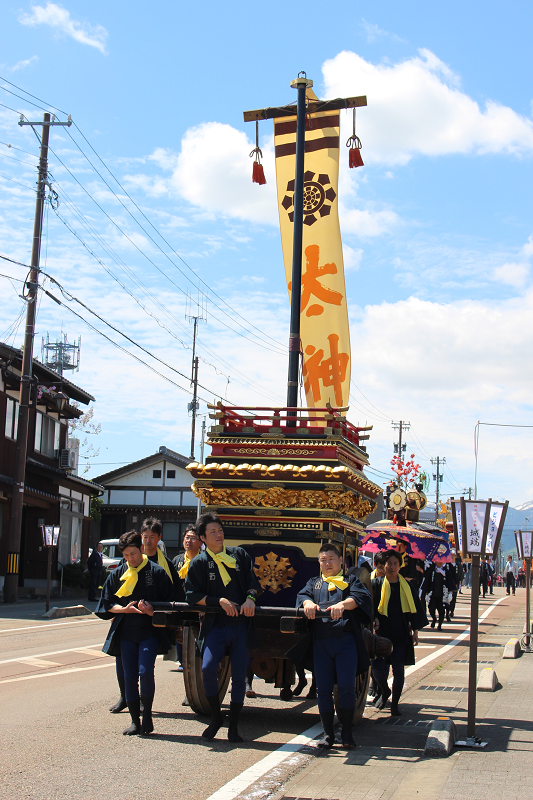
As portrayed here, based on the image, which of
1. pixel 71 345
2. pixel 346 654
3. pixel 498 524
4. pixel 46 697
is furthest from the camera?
pixel 71 345

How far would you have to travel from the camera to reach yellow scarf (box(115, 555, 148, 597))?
760cm

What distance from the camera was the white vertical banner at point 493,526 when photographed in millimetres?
7633

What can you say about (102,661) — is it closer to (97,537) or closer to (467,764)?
(467,764)

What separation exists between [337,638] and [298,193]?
7.12 m

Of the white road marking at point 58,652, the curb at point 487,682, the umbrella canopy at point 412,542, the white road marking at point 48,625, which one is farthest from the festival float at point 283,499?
the white road marking at point 48,625

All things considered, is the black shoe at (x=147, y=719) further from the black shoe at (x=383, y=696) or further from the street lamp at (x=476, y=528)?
the black shoe at (x=383, y=696)

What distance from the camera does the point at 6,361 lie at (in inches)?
1125

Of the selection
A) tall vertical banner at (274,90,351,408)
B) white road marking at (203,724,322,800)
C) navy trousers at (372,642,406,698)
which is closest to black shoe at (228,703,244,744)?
white road marking at (203,724,322,800)

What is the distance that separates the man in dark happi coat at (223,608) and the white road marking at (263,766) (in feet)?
1.56

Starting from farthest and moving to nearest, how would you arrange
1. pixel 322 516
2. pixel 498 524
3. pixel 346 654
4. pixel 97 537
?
pixel 97 537 → pixel 322 516 → pixel 498 524 → pixel 346 654

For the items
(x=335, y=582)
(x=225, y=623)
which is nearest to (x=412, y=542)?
(x=335, y=582)

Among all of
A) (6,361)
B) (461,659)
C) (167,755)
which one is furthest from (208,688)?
(6,361)

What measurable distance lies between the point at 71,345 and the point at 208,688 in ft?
173

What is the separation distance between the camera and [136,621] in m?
7.46
